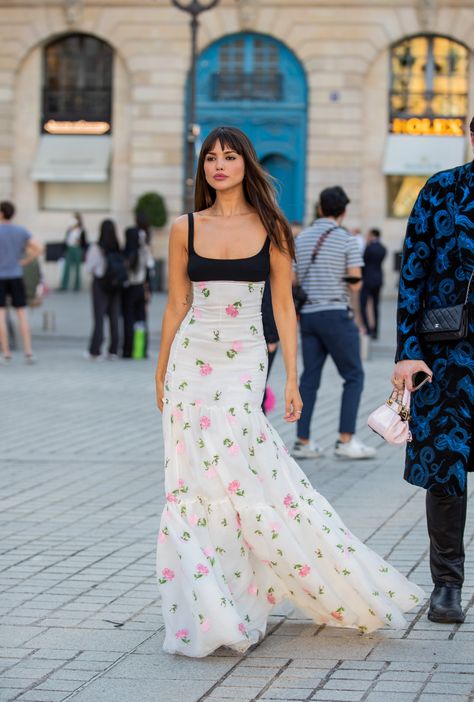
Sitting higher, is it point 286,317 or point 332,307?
point 286,317

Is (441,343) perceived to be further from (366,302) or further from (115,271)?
(366,302)

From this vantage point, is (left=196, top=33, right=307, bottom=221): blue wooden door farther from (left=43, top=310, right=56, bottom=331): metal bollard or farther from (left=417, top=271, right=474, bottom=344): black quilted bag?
(left=417, top=271, right=474, bottom=344): black quilted bag

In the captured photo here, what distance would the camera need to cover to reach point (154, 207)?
36531 mm

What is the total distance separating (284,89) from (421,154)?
11.9 ft

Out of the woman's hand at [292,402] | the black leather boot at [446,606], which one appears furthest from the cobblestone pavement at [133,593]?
the woman's hand at [292,402]

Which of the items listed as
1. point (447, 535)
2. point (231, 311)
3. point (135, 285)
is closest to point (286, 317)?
point (231, 311)

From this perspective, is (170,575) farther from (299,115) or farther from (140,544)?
(299,115)

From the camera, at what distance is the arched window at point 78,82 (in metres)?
37.7

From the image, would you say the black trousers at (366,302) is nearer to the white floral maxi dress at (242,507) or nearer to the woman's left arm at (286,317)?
the woman's left arm at (286,317)

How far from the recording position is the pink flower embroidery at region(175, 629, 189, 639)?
5281 mm

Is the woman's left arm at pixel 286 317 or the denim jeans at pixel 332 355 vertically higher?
the woman's left arm at pixel 286 317

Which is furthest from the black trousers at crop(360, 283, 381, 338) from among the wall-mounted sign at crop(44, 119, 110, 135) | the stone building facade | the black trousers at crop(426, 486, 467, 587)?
the black trousers at crop(426, 486, 467, 587)

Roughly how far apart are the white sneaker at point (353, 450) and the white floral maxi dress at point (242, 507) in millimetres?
5028

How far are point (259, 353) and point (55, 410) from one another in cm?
804
